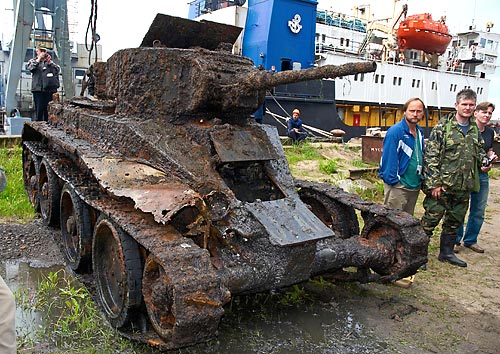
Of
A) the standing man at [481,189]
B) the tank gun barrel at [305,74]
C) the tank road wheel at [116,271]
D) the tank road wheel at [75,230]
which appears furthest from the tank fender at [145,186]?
the standing man at [481,189]

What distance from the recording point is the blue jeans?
6.64 metres

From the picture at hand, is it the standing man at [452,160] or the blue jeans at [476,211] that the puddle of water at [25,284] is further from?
the blue jeans at [476,211]

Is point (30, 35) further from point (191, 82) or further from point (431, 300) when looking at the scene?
point (431, 300)

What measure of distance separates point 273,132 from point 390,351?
240cm

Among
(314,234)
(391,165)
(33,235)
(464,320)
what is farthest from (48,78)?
(464,320)

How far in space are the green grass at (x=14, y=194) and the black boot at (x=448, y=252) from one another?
5637mm

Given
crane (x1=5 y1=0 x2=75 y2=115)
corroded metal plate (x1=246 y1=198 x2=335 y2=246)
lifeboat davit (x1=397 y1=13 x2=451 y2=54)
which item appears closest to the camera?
corroded metal plate (x1=246 y1=198 x2=335 y2=246)

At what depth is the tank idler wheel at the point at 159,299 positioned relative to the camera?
3488 millimetres

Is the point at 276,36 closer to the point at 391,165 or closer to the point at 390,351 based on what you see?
the point at 391,165

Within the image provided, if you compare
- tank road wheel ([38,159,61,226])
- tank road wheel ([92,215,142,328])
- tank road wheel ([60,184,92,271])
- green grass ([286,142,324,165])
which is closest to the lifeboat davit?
green grass ([286,142,324,165])

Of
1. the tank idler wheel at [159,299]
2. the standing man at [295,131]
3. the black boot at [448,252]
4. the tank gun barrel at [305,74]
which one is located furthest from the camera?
the standing man at [295,131]

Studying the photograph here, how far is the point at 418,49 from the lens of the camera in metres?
25.9

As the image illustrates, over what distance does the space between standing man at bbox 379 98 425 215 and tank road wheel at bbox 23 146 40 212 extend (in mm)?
4723

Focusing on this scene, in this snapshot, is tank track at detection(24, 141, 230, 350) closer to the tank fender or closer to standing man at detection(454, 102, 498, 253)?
the tank fender
